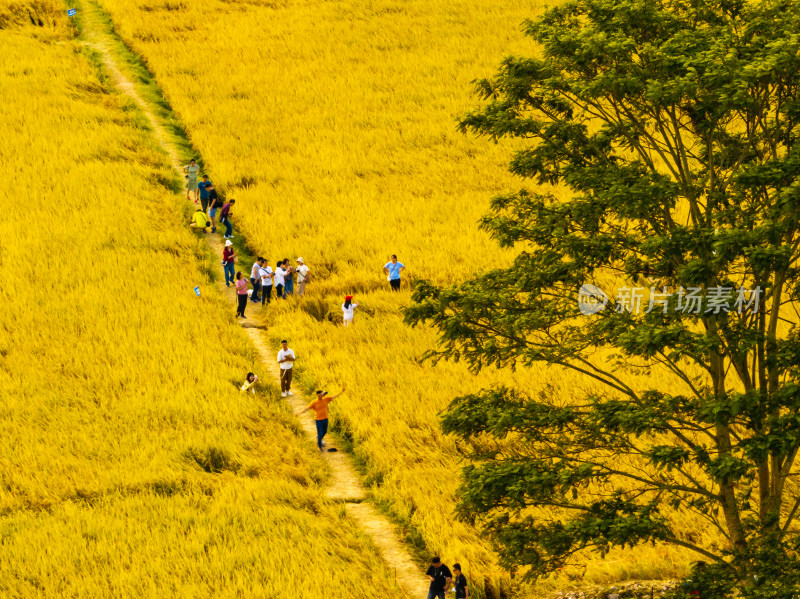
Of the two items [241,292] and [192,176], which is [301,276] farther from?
[192,176]

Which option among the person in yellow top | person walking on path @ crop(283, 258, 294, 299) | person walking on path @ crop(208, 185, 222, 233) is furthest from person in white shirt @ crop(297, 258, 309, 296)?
the person in yellow top

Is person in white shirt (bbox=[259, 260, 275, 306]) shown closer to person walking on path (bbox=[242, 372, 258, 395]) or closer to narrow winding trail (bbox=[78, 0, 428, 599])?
narrow winding trail (bbox=[78, 0, 428, 599])

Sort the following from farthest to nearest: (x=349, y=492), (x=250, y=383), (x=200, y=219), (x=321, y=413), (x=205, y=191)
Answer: (x=205, y=191) → (x=200, y=219) → (x=250, y=383) → (x=321, y=413) → (x=349, y=492)

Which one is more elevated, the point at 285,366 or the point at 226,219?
the point at 226,219

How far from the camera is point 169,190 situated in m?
31.6

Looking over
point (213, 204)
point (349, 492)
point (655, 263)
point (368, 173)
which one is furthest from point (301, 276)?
point (655, 263)

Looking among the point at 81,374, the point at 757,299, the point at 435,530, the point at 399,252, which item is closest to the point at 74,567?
the point at 435,530

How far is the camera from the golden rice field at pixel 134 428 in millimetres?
Answer: 14531

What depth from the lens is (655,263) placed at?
468 inches

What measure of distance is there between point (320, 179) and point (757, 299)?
23555 mm

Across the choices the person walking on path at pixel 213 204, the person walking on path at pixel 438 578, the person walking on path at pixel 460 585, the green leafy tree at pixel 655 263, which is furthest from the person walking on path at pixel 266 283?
the person walking on path at pixel 460 585

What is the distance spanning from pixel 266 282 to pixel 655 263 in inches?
570

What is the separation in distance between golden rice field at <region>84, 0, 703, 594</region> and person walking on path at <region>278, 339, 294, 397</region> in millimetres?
654

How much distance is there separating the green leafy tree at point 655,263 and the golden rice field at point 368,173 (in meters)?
3.28
